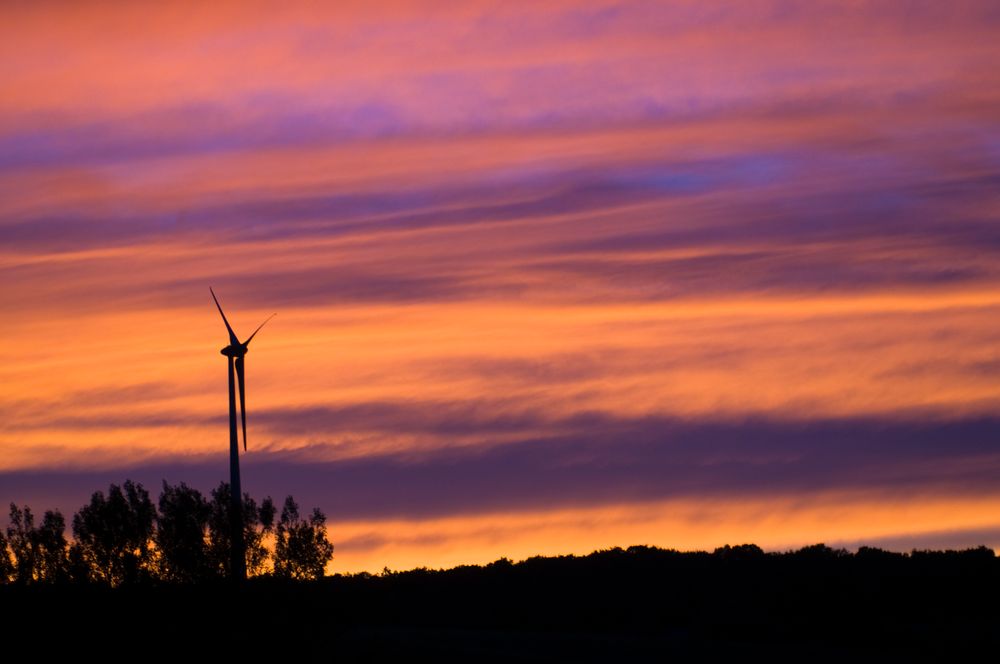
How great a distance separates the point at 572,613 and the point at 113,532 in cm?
5889

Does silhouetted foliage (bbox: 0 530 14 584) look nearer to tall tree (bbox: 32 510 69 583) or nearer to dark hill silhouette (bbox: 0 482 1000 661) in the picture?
tall tree (bbox: 32 510 69 583)

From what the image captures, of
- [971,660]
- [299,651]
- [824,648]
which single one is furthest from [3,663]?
[971,660]

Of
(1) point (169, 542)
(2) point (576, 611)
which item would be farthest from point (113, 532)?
(2) point (576, 611)

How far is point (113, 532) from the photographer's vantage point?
107125mm

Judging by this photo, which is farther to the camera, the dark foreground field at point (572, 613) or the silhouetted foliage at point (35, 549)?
the silhouetted foliage at point (35, 549)

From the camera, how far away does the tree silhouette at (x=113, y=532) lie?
106125 millimetres

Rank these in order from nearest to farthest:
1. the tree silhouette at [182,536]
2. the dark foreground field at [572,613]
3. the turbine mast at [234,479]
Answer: the dark foreground field at [572,613] < the turbine mast at [234,479] < the tree silhouette at [182,536]

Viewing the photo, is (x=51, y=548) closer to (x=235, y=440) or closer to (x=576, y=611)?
(x=235, y=440)

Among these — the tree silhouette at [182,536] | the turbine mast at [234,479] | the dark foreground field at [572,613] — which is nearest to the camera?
the dark foreground field at [572,613]

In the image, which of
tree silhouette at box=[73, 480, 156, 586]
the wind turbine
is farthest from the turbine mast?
tree silhouette at box=[73, 480, 156, 586]

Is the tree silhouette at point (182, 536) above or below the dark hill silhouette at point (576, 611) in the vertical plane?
above

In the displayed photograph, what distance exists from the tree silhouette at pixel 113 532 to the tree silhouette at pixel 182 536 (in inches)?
47.4

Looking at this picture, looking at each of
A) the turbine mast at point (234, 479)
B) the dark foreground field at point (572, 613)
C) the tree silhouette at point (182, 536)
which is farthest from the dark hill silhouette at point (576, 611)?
the tree silhouette at point (182, 536)

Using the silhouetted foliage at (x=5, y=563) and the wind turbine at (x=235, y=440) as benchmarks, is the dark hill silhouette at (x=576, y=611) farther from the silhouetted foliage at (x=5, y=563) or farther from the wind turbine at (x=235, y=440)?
the silhouetted foliage at (x=5, y=563)
